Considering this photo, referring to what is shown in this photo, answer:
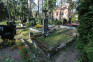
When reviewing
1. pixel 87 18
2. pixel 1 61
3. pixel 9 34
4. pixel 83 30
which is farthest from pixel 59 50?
pixel 9 34

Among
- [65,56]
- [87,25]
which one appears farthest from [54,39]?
[87,25]

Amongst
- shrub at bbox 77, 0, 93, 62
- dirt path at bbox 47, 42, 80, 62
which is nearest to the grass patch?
dirt path at bbox 47, 42, 80, 62

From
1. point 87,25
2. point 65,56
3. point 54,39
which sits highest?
point 87,25

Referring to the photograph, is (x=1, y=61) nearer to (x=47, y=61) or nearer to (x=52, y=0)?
(x=47, y=61)

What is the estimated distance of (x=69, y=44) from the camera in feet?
14.2

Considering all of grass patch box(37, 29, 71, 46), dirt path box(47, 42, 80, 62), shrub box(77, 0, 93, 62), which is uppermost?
shrub box(77, 0, 93, 62)

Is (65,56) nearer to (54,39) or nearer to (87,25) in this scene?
(87,25)

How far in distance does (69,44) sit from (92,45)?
257 cm

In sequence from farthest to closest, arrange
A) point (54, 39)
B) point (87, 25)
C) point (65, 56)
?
point (54, 39)
point (65, 56)
point (87, 25)

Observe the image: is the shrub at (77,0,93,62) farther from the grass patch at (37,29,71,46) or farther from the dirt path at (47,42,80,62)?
the grass patch at (37,29,71,46)

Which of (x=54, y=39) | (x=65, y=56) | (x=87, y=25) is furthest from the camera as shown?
(x=54, y=39)

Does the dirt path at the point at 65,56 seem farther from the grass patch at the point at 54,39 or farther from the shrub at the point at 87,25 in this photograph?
the grass patch at the point at 54,39

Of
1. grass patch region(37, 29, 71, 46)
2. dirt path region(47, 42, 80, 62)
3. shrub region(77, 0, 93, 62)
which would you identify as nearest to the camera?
shrub region(77, 0, 93, 62)

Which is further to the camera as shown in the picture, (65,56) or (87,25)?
(65,56)
